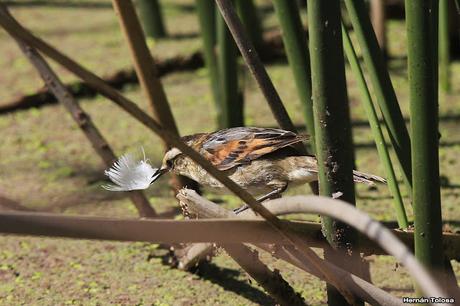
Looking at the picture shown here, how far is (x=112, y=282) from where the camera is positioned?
417 cm

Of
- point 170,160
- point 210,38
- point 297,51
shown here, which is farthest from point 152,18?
point 297,51

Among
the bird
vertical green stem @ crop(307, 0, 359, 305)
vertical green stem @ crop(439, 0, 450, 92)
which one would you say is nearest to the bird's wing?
the bird

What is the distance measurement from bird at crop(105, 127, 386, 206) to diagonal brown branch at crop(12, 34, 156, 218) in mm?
252

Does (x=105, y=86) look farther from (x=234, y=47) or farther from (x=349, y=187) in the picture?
(x=234, y=47)

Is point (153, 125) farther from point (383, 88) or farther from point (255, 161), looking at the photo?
point (255, 161)

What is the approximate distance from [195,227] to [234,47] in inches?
115

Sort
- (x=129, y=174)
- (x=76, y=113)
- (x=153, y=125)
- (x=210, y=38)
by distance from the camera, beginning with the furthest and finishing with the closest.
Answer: (x=210, y=38) < (x=76, y=113) < (x=129, y=174) < (x=153, y=125)

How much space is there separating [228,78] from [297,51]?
1.82 m

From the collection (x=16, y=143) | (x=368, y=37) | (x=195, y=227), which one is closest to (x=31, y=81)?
(x=16, y=143)

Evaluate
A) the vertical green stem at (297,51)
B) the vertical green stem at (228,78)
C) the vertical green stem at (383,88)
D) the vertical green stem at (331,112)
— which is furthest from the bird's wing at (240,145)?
the vertical green stem at (228,78)

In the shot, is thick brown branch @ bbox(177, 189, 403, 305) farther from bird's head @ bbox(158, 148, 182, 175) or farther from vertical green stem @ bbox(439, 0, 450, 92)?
vertical green stem @ bbox(439, 0, 450, 92)

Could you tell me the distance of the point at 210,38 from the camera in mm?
5527

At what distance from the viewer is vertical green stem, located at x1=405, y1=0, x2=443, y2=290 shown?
2.48 m

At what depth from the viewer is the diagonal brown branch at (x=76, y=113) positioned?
14.1 feet
